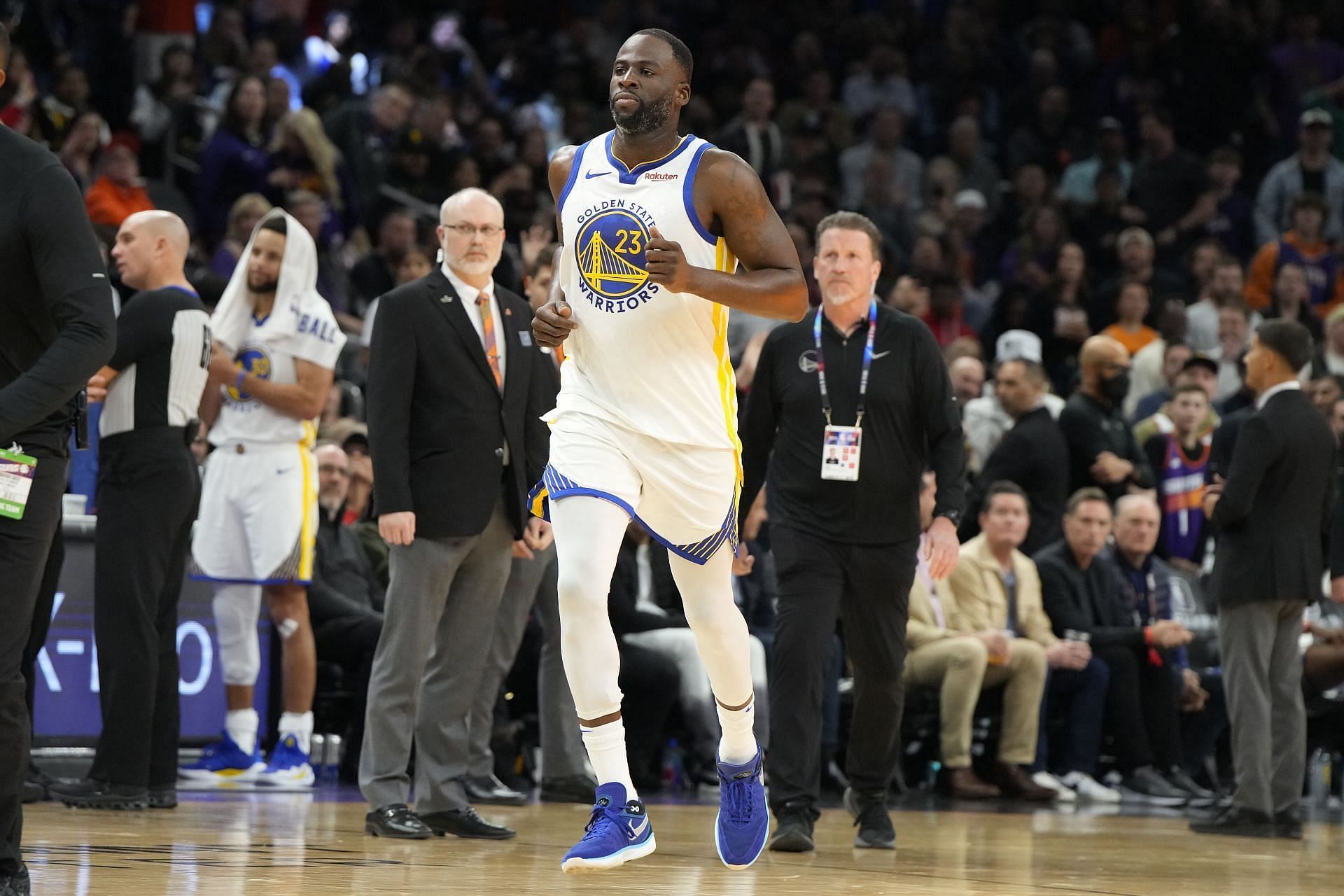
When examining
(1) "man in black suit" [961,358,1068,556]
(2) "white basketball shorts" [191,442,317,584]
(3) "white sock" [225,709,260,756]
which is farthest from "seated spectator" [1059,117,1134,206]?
(3) "white sock" [225,709,260,756]

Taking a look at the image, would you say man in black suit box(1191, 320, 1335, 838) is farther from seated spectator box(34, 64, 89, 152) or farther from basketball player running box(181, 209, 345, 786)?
seated spectator box(34, 64, 89, 152)

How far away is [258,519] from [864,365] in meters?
3.10

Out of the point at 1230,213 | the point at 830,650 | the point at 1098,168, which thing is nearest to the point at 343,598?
the point at 830,650

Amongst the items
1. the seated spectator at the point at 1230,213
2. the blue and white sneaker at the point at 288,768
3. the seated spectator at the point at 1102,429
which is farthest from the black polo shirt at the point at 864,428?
the seated spectator at the point at 1230,213

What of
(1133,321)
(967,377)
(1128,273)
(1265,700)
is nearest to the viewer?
(1265,700)

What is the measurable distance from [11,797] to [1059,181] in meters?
15.3

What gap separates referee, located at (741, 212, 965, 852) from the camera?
22.8 ft

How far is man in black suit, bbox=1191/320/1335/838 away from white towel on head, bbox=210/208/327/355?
432cm

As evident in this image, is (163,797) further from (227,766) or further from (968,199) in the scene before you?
(968,199)

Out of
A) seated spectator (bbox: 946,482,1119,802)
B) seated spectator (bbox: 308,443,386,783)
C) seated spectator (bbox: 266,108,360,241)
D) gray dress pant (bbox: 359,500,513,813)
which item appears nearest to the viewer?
gray dress pant (bbox: 359,500,513,813)

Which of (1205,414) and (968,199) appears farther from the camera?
(968,199)

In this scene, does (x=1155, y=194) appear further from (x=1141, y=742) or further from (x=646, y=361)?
(x=646, y=361)

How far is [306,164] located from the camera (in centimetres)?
1356

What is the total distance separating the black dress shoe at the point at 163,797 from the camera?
7.58 m
